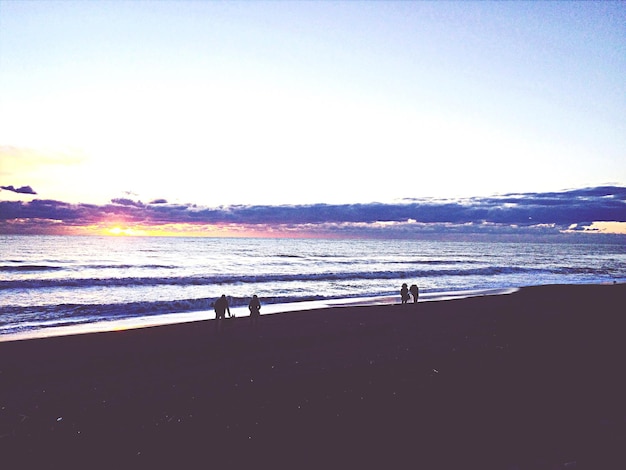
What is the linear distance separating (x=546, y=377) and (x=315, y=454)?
7.07 metres

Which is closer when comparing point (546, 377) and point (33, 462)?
point (33, 462)

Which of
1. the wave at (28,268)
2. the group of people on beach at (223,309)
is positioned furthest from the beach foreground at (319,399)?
the wave at (28,268)

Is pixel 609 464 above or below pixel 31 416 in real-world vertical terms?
above

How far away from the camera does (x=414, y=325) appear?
20.7m

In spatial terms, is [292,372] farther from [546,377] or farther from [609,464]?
[609,464]

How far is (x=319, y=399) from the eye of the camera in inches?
390

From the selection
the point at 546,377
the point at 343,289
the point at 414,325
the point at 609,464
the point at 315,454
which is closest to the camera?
the point at 609,464

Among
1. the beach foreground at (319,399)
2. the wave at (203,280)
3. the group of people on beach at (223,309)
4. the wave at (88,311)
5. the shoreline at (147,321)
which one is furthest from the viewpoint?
the wave at (203,280)

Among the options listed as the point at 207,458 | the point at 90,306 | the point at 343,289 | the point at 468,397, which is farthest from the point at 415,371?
the point at 343,289

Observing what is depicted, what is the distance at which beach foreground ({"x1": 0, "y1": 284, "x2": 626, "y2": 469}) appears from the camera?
7.29m

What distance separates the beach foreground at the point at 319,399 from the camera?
7285 mm

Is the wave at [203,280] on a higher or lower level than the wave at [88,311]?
lower

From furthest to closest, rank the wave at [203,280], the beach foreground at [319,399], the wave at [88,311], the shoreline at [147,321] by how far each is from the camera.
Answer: the wave at [203,280] < the wave at [88,311] < the shoreline at [147,321] < the beach foreground at [319,399]

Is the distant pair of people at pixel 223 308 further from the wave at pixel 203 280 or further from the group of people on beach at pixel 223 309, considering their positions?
the wave at pixel 203 280
